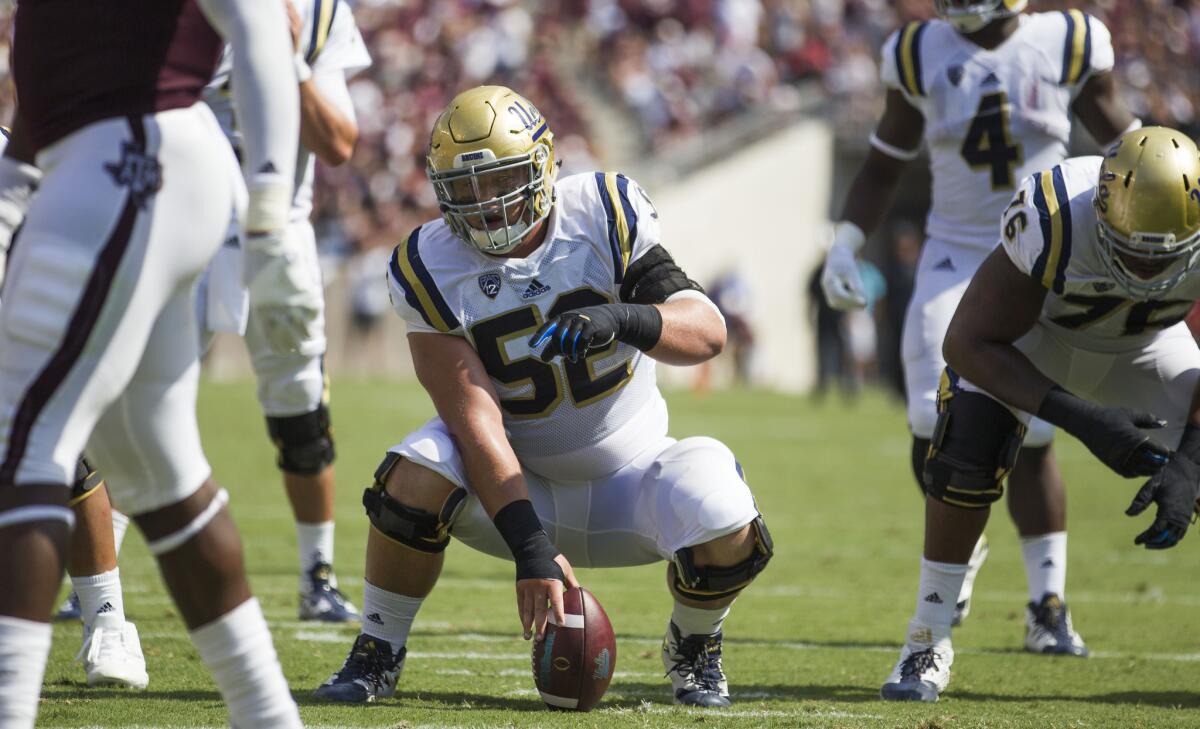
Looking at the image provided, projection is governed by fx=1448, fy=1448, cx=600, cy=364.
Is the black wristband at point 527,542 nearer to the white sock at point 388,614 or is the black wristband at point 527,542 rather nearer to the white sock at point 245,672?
the white sock at point 388,614

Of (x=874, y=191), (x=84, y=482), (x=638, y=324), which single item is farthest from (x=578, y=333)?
(x=874, y=191)

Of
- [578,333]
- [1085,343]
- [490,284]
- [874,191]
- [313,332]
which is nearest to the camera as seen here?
[578,333]

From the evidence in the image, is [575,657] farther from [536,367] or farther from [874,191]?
[874,191]

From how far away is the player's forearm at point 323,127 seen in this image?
3428 mm

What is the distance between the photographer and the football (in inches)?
133

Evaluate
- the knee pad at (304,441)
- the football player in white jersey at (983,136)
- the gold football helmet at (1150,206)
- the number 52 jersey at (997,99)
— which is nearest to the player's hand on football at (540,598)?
the gold football helmet at (1150,206)

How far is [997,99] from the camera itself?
4.93 meters

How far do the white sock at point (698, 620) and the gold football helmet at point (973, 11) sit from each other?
233 centimetres

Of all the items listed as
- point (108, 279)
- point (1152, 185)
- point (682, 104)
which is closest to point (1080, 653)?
point (1152, 185)

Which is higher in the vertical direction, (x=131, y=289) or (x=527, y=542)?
(x=131, y=289)

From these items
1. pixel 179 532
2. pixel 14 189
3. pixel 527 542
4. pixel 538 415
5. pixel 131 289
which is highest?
pixel 14 189

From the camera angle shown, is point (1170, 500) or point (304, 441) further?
point (304, 441)

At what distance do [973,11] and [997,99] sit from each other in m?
0.31

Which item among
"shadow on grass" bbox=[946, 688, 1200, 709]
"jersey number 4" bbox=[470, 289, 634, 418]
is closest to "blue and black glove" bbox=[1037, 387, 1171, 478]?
"shadow on grass" bbox=[946, 688, 1200, 709]
